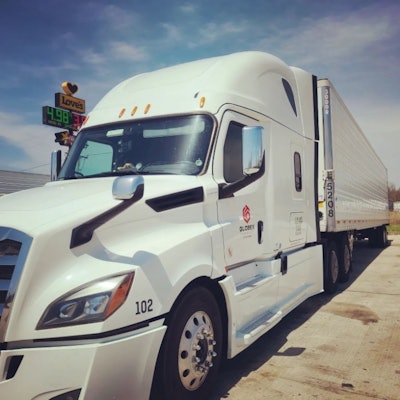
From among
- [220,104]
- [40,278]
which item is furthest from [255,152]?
[40,278]

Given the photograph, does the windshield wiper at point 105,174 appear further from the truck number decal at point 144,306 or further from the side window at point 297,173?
the side window at point 297,173

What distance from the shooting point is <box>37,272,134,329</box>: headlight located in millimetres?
2547

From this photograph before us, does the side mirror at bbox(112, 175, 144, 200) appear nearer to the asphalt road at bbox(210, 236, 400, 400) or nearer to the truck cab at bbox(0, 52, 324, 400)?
the truck cab at bbox(0, 52, 324, 400)

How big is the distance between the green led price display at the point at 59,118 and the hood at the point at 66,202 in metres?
10.4

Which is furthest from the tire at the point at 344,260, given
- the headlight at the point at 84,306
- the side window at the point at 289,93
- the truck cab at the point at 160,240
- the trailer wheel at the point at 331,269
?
the headlight at the point at 84,306

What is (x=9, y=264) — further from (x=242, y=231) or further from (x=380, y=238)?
(x=380, y=238)

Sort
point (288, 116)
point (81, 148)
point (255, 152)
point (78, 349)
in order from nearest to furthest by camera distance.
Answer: point (78, 349) → point (255, 152) → point (81, 148) → point (288, 116)

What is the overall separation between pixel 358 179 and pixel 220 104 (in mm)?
8375

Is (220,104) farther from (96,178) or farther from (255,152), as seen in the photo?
(96,178)

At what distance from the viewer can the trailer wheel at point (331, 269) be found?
816 centimetres

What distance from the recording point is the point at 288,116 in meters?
5.97

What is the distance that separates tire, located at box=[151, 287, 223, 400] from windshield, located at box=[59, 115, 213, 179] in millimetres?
1207

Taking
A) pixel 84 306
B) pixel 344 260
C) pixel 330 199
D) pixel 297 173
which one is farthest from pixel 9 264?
pixel 344 260

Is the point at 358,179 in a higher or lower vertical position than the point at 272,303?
higher
